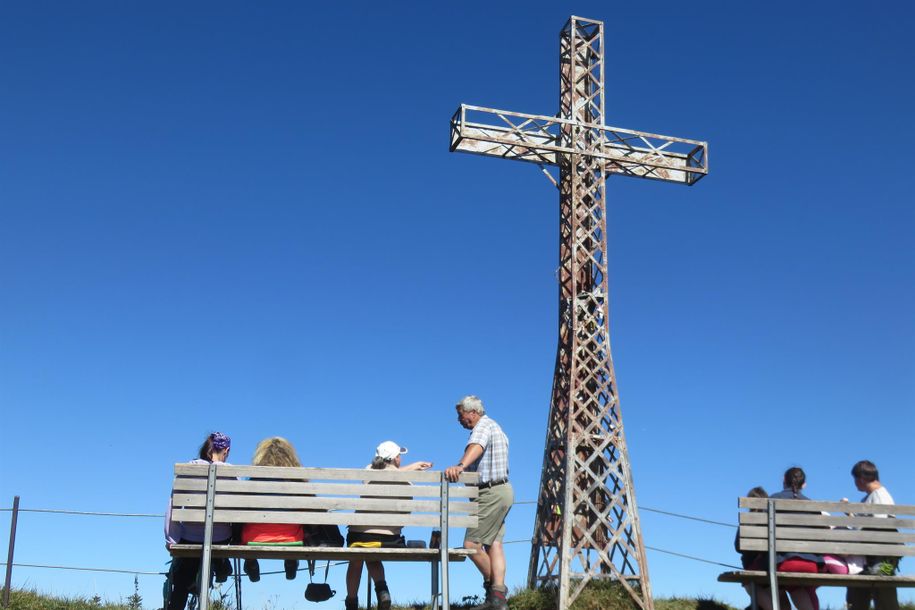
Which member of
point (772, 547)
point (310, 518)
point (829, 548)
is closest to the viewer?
point (310, 518)

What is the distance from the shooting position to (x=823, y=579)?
408 inches

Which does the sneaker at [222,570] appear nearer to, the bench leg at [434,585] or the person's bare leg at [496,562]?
the bench leg at [434,585]

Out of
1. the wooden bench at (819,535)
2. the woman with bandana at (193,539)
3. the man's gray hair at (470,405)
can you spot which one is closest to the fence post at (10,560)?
the woman with bandana at (193,539)

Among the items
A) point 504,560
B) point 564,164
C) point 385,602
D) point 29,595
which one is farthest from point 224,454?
point 564,164

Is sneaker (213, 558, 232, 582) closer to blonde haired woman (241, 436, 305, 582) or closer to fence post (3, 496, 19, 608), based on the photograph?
blonde haired woman (241, 436, 305, 582)

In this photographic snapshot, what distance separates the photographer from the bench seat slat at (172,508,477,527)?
930 centimetres

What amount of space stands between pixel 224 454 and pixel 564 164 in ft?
31.4

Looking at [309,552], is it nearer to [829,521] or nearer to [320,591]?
[320,591]

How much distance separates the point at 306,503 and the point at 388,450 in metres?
1.68

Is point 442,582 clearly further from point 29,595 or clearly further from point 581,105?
point 581,105

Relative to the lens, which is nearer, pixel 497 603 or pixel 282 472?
pixel 282 472

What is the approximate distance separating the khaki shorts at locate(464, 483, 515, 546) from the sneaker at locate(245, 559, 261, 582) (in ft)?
6.92

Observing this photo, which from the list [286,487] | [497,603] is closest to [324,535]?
[286,487]

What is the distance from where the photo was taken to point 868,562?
10609 mm
